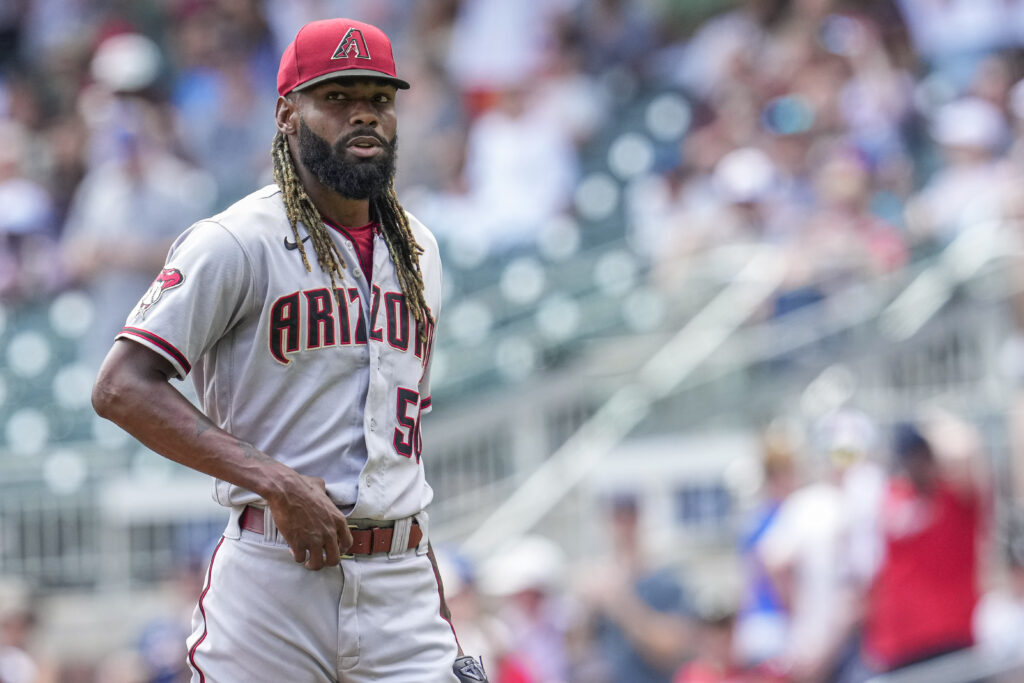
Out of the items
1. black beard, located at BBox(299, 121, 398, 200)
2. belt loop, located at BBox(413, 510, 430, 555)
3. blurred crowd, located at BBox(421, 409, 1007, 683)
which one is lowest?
blurred crowd, located at BBox(421, 409, 1007, 683)

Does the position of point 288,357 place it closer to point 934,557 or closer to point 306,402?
point 306,402

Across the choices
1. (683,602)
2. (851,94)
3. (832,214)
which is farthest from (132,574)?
(851,94)

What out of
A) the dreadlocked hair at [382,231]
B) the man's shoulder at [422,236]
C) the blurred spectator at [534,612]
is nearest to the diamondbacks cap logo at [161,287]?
the dreadlocked hair at [382,231]

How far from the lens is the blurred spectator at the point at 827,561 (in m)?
6.48

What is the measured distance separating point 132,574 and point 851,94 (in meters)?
5.82

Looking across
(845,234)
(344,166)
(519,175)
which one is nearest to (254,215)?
(344,166)

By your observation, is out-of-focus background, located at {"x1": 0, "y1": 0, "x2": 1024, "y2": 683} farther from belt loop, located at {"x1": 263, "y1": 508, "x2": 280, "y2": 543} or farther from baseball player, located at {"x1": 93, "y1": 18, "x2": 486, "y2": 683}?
belt loop, located at {"x1": 263, "y1": 508, "x2": 280, "y2": 543}

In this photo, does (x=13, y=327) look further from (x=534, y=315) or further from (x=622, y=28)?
(x=622, y=28)

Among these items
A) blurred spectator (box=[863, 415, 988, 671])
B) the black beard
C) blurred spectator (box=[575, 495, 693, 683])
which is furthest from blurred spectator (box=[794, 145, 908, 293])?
the black beard

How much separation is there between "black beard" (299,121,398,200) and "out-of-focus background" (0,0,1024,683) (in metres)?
3.58

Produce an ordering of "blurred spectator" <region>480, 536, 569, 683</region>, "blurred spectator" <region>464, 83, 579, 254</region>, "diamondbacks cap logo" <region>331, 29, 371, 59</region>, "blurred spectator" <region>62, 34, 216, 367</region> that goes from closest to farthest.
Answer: "diamondbacks cap logo" <region>331, 29, 371, 59</region>, "blurred spectator" <region>480, 536, 569, 683</region>, "blurred spectator" <region>62, 34, 216, 367</region>, "blurred spectator" <region>464, 83, 579, 254</region>

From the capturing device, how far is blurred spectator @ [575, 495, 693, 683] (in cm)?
704

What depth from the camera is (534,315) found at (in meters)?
9.95

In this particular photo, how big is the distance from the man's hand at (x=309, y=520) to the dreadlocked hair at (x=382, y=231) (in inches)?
18.3
